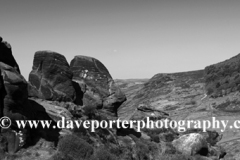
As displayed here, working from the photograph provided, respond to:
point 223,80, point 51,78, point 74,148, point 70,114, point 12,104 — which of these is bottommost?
point 74,148

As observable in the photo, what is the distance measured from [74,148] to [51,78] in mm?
10148

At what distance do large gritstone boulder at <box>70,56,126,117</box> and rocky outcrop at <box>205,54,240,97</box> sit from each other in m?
74.5

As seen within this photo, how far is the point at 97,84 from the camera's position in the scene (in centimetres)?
3334

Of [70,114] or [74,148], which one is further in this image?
[70,114]

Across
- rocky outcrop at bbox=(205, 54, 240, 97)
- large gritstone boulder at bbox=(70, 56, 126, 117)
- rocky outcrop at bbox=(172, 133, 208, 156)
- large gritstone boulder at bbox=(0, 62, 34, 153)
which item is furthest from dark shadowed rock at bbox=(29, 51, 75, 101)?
rocky outcrop at bbox=(205, 54, 240, 97)

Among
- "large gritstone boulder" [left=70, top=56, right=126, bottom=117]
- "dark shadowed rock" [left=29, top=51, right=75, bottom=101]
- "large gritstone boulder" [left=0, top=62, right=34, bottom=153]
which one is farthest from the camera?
"large gritstone boulder" [left=70, top=56, right=126, bottom=117]

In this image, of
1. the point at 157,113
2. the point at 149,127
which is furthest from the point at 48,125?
the point at 157,113

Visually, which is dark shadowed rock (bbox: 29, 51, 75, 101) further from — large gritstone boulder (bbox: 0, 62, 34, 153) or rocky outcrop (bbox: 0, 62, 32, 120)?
large gritstone boulder (bbox: 0, 62, 34, 153)

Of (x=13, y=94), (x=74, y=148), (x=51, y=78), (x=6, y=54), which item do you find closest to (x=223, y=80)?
(x=51, y=78)

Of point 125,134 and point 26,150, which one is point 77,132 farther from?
point 125,134

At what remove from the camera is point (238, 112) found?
74.2m

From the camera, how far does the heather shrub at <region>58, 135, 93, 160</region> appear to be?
66.0 feet

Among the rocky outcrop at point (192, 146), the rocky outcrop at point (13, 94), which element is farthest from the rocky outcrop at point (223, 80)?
the rocky outcrop at point (13, 94)

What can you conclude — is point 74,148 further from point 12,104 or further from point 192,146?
point 192,146
